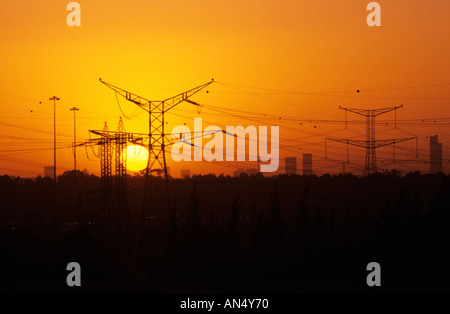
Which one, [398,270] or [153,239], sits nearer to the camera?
[398,270]

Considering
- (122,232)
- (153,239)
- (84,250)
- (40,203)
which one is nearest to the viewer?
(84,250)

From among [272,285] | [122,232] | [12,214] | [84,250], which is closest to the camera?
[272,285]

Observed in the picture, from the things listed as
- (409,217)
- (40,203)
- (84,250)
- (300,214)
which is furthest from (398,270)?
(40,203)

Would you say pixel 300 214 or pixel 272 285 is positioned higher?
pixel 300 214
